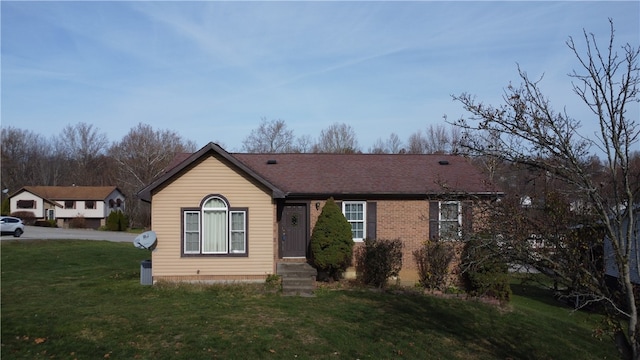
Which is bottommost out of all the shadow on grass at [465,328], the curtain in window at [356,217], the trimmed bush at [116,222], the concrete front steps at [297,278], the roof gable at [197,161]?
the shadow on grass at [465,328]

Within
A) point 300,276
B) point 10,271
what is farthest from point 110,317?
point 10,271

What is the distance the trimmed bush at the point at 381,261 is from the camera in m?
16.8

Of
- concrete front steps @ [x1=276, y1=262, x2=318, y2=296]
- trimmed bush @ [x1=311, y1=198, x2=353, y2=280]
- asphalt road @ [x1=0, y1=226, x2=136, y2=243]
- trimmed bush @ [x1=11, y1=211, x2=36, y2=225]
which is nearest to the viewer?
concrete front steps @ [x1=276, y1=262, x2=318, y2=296]

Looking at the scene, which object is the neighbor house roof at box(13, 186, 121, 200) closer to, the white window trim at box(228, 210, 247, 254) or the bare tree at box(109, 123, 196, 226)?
the bare tree at box(109, 123, 196, 226)

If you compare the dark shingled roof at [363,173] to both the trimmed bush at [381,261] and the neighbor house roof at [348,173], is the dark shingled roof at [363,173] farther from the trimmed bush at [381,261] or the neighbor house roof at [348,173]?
the trimmed bush at [381,261]

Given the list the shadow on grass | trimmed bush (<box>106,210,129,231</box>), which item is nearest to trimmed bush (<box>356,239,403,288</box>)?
the shadow on grass

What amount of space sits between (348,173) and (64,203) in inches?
1982

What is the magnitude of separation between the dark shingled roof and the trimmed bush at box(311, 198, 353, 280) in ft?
4.24

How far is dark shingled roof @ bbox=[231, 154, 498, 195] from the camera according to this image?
18.3 m

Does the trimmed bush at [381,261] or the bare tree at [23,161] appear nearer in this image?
the trimmed bush at [381,261]

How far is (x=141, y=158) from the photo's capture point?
5925cm

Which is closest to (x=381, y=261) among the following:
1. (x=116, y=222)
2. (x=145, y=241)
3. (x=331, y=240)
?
(x=331, y=240)

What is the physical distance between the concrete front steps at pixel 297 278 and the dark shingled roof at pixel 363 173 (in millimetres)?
2650

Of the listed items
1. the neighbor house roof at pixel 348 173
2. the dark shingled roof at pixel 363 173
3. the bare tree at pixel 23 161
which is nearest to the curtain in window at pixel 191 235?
the neighbor house roof at pixel 348 173
